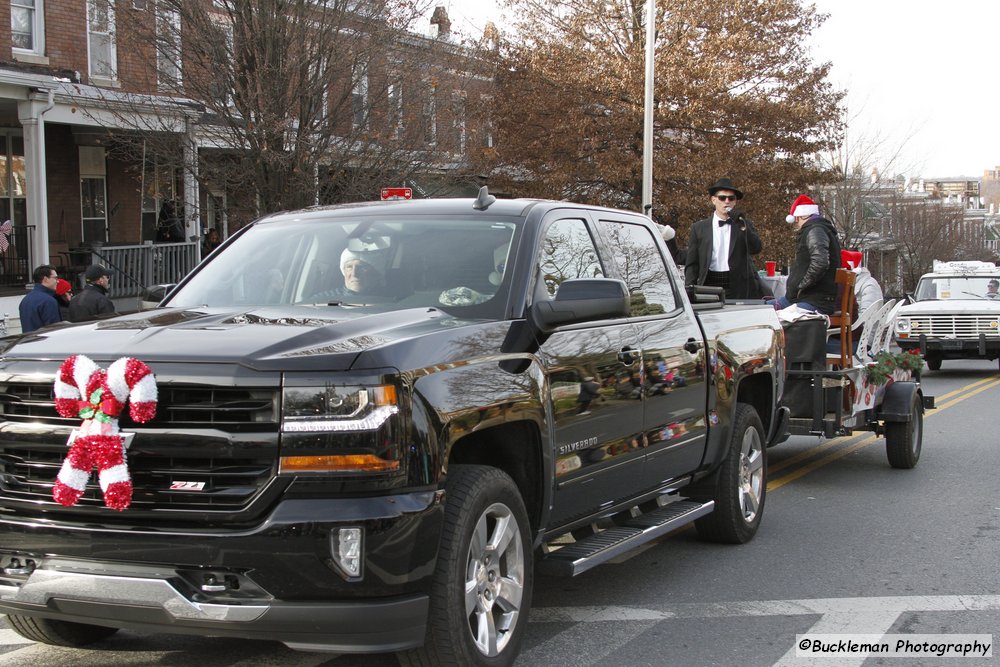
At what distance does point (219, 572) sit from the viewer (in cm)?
379

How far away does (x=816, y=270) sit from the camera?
31.3 ft

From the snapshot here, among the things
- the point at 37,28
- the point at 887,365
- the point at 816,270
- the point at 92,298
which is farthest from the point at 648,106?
the point at 816,270

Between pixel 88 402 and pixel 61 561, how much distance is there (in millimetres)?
564

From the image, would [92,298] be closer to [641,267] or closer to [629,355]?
[641,267]

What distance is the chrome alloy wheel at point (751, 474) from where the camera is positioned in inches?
286

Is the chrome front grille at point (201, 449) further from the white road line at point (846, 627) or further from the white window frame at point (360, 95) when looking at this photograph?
the white window frame at point (360, 95)

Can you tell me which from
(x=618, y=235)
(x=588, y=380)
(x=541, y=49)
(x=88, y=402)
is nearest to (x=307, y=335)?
(x=88, y=402)

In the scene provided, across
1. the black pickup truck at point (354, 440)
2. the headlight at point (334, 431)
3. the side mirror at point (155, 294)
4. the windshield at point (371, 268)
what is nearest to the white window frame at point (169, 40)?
the side mirror at point (155, 294)

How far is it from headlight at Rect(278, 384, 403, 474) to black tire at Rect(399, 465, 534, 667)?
0.46 m

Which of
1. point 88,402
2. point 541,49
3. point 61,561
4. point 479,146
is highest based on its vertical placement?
point 541,49

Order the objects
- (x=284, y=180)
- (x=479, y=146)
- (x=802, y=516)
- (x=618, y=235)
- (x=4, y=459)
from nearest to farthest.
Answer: (x=4, y=459) < (x=618, y=235) < (x=802, y=516) < (x=284, y=180) < (x=479, y=146)

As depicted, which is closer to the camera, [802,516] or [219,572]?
[219,572]

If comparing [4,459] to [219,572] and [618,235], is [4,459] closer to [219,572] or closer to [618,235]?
[219,572]

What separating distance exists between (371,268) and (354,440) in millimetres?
1667
